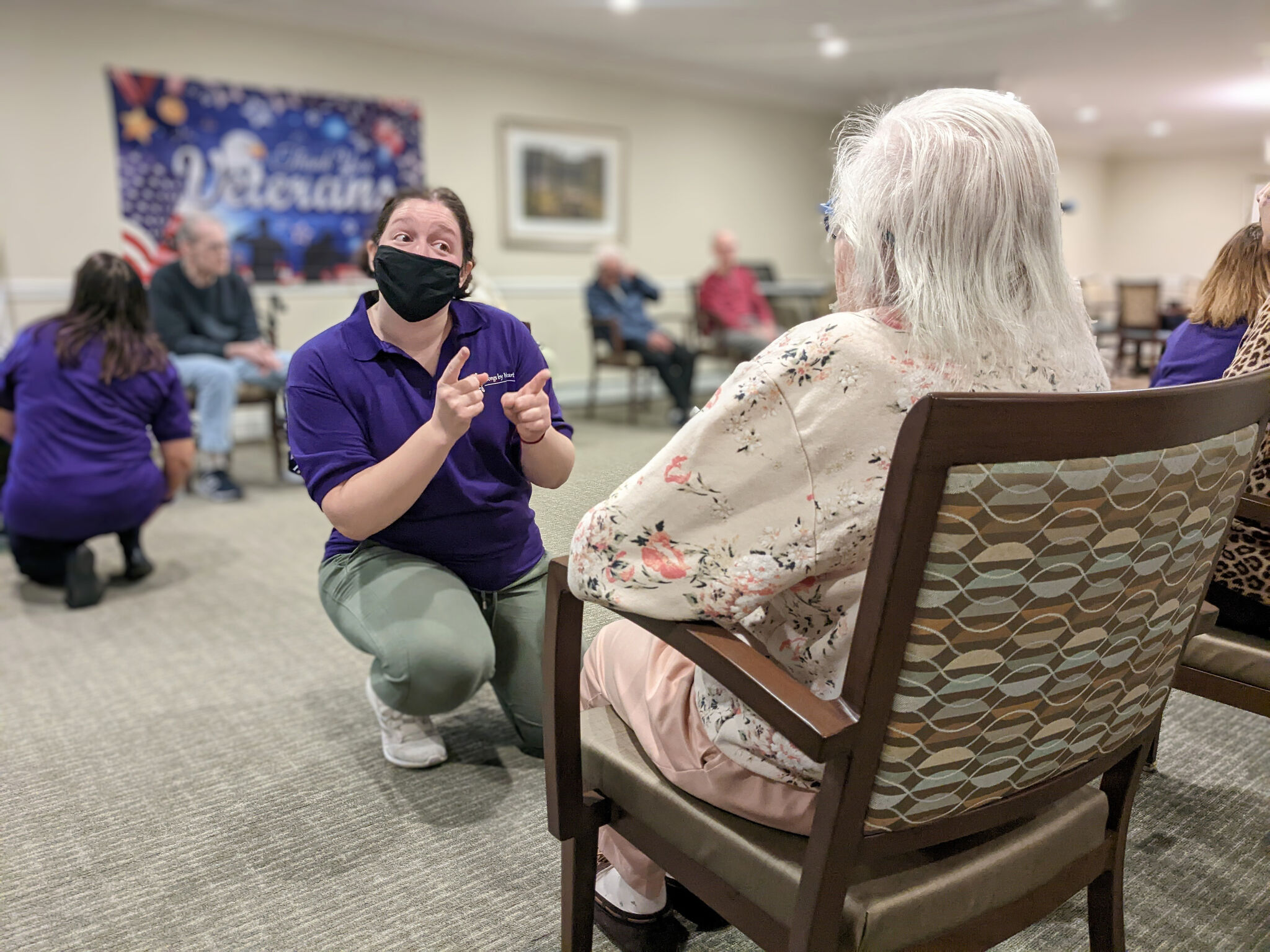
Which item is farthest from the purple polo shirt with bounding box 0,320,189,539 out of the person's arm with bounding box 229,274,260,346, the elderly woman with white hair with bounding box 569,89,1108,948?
the elderly woman with white hair with bounding box 569,89,1108,948

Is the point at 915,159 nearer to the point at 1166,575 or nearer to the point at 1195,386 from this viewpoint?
the point at 1195,386

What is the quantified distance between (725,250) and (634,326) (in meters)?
0.88

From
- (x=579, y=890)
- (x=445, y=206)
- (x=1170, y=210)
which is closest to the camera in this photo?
(x=579, y=890)

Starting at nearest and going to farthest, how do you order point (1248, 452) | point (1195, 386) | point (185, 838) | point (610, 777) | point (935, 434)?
point (935, 434)
point (1195, 386)
point (1248, 452)
point (610, 777)
point (185, 838)

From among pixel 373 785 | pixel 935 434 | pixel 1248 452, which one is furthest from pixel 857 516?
pixel 373 785

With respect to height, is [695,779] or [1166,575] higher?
[1166,575]

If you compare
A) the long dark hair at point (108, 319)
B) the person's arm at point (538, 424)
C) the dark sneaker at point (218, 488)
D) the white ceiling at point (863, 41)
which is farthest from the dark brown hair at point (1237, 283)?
the dark sneaker at point (218, 488)

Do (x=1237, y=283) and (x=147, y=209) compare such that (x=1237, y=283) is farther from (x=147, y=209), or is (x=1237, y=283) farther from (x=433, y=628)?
(x=147, y=209)

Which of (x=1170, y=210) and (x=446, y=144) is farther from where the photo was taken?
(x=1170, y=210)

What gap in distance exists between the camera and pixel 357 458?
152 centimetres

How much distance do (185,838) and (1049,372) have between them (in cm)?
161

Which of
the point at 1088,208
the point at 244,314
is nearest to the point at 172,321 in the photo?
the point at 244,314

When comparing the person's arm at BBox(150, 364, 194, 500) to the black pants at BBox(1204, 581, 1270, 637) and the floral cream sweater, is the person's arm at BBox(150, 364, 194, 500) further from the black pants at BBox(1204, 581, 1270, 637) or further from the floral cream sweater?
the black pants at BBox(1204, 581, 1270, 637)

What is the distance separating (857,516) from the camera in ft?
2.87
